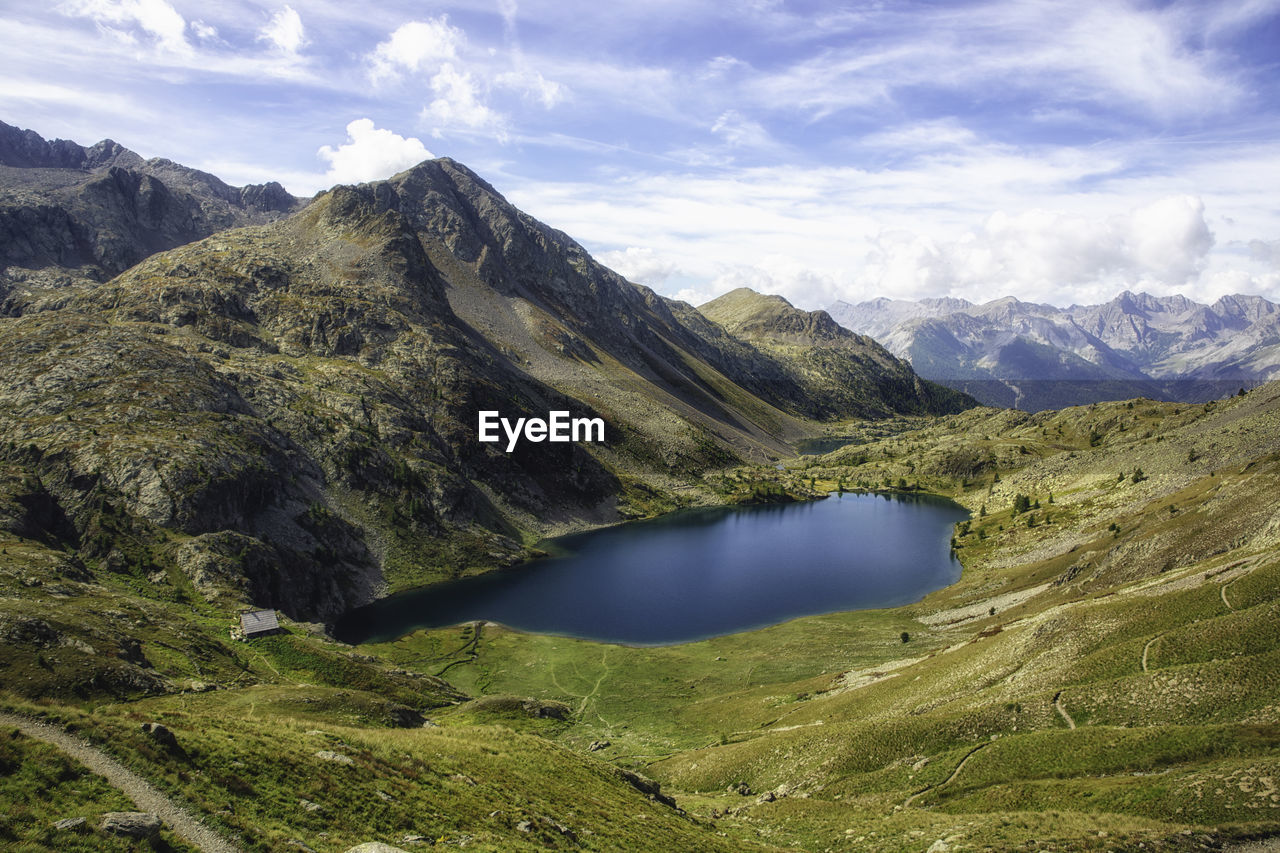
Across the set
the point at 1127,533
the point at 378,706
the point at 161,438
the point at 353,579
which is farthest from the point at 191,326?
the point at 1127,533

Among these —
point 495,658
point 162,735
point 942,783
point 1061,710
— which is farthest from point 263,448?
point 1061,710

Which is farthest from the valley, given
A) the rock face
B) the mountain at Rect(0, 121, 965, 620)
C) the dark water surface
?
the dark water surface

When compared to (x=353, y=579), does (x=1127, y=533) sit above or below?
above

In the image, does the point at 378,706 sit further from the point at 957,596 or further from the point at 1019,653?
the point at 957,596

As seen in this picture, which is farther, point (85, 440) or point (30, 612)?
point (85, 440)

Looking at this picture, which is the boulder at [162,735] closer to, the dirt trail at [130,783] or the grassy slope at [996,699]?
the dirt trail at [130,783]

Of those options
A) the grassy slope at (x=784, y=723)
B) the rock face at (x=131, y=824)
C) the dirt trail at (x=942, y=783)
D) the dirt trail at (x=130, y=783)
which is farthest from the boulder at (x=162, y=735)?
the dirt trail at (x=942, y=783)

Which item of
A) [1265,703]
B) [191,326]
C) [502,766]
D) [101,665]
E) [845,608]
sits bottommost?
[845,608]
